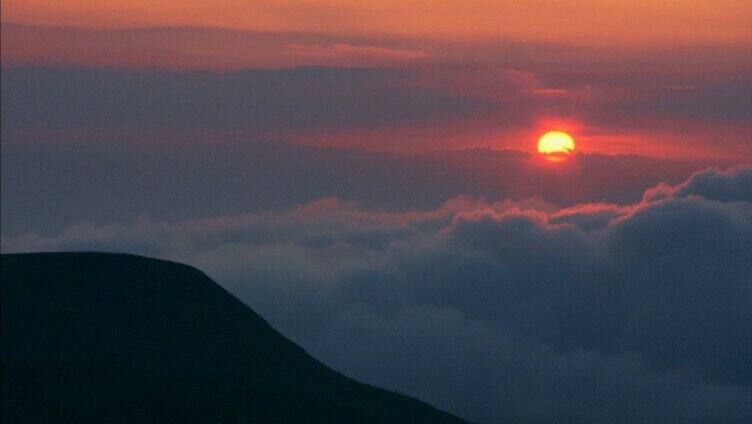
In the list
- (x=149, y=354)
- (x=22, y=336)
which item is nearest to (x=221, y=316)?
(x=149, y=354)

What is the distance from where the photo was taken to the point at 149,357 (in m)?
120

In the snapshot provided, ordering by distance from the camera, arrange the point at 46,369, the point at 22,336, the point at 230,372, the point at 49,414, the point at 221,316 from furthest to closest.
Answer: the point at 221,316
the point at 230,372
the point at 22,336
the point at 46,369
the point at 49,414

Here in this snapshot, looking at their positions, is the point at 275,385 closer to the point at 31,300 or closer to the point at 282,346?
the point at 282,346

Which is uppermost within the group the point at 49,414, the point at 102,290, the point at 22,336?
the point at 102,290

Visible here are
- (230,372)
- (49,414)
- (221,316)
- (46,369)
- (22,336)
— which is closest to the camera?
(49,414)

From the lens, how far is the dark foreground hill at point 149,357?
103562 millimetres

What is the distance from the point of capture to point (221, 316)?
5418 inches

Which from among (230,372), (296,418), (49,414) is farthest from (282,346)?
(49,414)

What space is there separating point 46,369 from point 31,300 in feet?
54.9

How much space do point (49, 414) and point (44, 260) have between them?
1330 inches

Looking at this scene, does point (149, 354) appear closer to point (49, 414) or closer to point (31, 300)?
point (31, 300)

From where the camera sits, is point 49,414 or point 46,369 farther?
point 46,369

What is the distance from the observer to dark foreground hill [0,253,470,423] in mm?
103562

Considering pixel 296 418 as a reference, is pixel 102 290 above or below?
above
